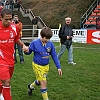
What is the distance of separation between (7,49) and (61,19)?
25256 millimetres

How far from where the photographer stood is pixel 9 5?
3412 cm

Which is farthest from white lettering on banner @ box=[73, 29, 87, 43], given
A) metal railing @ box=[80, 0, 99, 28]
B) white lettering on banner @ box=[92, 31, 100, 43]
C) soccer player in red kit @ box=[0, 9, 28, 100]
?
soccer player in red kit @ box=[0, 9, 28, 100]


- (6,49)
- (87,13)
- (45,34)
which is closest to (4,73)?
(6,49)

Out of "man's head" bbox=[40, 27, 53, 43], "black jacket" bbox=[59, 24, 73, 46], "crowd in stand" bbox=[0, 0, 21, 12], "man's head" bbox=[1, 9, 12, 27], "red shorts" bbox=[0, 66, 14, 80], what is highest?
"crowd in stand" bbox=[0, 0, 21, 12]

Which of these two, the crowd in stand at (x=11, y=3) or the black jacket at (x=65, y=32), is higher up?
the crowd in stand at (x=11, y=3)

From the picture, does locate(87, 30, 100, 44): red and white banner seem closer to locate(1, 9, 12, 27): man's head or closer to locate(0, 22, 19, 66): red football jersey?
locate(0, 22, 19, 66): red football jersey

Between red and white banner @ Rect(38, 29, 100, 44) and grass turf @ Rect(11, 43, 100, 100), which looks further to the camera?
A: red and white banner @ Rect(38, 29, 100, 44)

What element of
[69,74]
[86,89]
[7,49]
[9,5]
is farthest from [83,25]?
[7,49]

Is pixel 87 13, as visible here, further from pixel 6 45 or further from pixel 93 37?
pixel 6 45

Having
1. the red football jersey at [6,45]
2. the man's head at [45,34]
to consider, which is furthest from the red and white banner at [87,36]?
the red football jersey at [6,45]

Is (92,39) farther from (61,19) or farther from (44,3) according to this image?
(44,3)

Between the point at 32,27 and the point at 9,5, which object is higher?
the point at 9,5

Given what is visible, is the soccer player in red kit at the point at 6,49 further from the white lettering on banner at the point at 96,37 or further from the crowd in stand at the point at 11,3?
the crowd in stand at the point at 11,3

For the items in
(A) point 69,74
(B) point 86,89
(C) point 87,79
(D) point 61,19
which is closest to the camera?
(B) point 86,89
